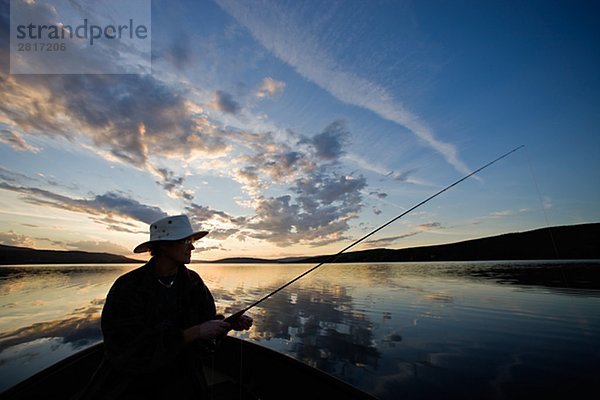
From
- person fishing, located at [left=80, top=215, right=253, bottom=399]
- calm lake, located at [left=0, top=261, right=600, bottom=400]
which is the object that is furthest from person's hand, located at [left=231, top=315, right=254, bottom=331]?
calm lake, located at [left=0, top=261, right=600, bottom=400]

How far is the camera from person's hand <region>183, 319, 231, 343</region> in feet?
10.5

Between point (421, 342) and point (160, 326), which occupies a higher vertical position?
point (160, 326)

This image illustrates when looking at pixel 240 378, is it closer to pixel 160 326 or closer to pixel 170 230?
pixel 160 326

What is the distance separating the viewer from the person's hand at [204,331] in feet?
10.5

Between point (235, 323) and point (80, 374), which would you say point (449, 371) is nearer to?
point (235, 323)

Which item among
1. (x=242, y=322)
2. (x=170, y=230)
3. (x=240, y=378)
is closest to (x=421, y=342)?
(x=240, y=378)

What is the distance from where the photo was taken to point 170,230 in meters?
3.73

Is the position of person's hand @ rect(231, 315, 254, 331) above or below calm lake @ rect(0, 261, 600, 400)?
above

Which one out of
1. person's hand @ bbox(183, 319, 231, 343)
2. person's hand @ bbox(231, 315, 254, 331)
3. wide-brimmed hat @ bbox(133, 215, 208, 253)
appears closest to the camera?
person's hand @ bbox(183, 319, 231, 343)

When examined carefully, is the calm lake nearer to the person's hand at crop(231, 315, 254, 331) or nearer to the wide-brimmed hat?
the person's hand at crop(231, 315, 254, 331)

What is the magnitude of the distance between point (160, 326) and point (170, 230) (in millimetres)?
1281

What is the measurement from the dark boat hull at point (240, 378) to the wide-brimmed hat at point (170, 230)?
3.65m

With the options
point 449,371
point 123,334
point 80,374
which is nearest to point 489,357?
point 449,371

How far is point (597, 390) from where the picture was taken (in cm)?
617
